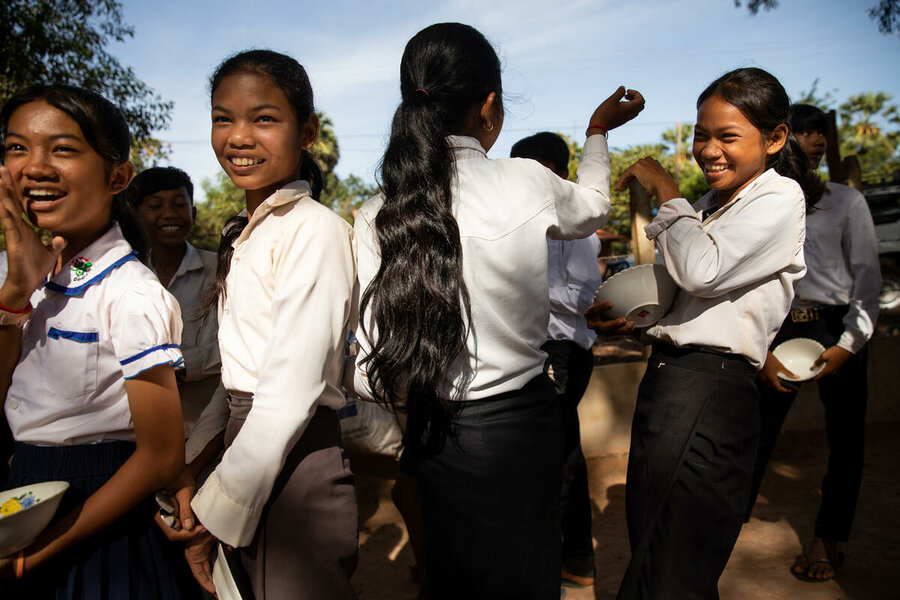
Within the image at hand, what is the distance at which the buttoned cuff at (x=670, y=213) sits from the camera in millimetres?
1796

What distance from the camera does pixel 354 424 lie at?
3850 millimetres

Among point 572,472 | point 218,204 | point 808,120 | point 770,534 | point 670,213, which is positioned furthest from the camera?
point 218,204

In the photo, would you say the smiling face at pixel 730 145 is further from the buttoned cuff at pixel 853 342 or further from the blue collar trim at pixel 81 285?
the blue collar trim at pixel 81 285

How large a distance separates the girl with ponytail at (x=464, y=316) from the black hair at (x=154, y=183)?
1.55 m

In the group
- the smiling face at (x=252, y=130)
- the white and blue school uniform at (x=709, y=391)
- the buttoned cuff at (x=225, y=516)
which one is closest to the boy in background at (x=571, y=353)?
the white and blue school uniform at (x=709, y=391)

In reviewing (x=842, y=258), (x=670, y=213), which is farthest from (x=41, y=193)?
(x=842, y=258)

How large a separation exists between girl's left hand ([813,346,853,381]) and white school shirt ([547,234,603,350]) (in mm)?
982

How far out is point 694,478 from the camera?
172 cm

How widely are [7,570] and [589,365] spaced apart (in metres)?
2.54

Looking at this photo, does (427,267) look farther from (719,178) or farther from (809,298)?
(809,298)

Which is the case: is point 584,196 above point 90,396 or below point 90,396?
above

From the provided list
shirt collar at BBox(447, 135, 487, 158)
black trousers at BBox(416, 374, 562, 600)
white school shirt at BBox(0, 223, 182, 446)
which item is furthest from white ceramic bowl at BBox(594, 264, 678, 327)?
white school shirt at BBox(0, 223, 182, 446)

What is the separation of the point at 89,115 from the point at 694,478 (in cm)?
178

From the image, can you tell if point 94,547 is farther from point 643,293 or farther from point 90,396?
point 643,293
